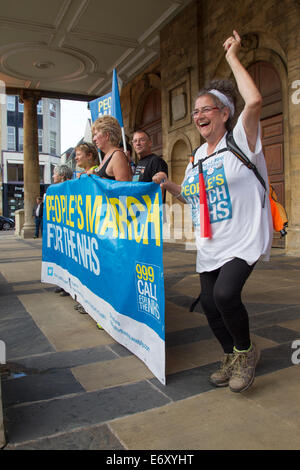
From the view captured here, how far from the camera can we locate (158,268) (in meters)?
2.28

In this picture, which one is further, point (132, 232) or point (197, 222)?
point (132, 232)

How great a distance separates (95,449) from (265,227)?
52.7 inches

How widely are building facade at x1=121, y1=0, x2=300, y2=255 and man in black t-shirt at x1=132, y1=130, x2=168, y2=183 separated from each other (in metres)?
4.89

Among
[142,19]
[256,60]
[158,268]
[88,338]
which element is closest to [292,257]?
[256,60]

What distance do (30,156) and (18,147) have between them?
3015 centimetres

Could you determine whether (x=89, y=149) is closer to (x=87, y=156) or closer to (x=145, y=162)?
(x=87, y=156)

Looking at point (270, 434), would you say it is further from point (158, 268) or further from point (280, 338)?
point (280, 338)

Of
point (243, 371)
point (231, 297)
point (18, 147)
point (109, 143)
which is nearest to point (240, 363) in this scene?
point (243, 371)

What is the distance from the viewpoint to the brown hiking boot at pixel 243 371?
211 cm

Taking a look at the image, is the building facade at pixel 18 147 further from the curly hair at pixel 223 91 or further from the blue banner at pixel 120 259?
the curly hair at pixel 223 91

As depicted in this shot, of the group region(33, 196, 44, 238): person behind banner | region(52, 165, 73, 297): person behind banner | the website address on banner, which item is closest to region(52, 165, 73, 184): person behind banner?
region(52, 165, 73, 297): person behind banner

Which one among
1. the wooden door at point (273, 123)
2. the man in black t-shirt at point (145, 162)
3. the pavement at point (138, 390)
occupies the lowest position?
the pavement at point (138, 390)

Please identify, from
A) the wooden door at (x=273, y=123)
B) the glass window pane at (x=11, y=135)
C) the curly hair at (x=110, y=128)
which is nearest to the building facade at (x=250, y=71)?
the wooden door at (x=273, y=123)

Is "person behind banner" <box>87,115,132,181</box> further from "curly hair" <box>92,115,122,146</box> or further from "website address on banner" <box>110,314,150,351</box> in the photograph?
"website address on banner" <box>110,314,150,351</box>
